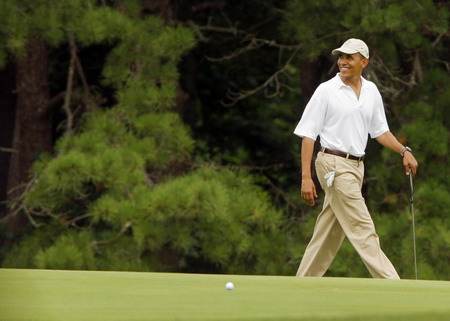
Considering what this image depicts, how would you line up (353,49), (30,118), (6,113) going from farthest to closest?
(6,113)
(30,118)
(353,49)

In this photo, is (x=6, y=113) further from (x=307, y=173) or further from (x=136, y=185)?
(x=307, y=173)

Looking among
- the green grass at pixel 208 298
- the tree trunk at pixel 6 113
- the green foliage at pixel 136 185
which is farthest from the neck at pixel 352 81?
the tree trunk at pixel 6 113

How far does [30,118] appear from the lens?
1460 cm

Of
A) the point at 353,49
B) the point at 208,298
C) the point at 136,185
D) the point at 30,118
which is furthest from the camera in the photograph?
the point at 30,118

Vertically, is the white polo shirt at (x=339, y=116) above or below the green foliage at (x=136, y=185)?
above

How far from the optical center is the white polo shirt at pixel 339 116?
7.25 m

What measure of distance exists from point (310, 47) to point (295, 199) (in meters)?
2.28

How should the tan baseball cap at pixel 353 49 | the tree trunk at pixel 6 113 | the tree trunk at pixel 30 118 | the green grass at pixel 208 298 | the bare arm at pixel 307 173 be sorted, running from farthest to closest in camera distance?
the tree trunk at pixel 6 113 < the tree trunk at pixel 30 118 < the tan baseball cap at pixel 353 49 < the bare arm at pixel 307 173 < the green grass at pixel 208 298

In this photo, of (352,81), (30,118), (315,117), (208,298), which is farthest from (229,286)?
(30,118)

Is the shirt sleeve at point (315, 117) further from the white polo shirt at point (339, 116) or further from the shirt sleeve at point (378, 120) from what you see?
the shirt sleeve at point (378, 120)

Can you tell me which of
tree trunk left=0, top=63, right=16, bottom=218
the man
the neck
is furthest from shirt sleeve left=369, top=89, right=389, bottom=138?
tree trunk left=0, top=63, right=16, bottom=218

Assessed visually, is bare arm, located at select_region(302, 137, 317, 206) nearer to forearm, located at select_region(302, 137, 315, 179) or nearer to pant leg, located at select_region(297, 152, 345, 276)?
forearm, located at select_region(302, 137, 315, 179)

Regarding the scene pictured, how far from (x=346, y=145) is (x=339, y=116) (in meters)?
0.18

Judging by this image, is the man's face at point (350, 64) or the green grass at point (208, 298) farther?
the man's face at point (350, 64)
